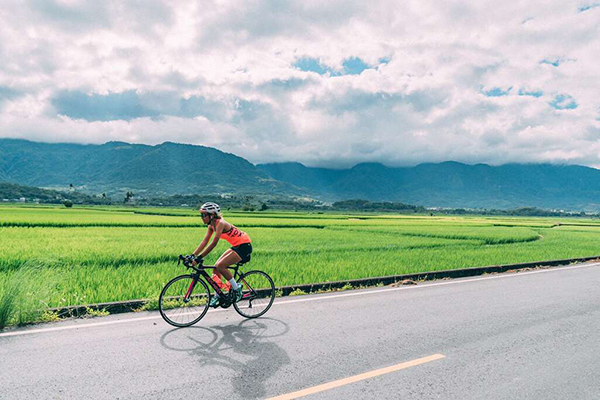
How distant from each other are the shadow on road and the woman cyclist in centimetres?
72

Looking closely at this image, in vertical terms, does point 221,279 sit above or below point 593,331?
above

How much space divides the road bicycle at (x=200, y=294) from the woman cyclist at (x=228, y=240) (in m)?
0.13

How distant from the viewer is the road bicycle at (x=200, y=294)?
7188mm

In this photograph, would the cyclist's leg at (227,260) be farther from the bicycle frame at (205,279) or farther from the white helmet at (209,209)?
the white helmet at (209,209)

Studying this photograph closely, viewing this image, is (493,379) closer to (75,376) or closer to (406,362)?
(406,362)

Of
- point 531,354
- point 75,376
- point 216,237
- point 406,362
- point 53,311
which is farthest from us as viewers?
point 53,311

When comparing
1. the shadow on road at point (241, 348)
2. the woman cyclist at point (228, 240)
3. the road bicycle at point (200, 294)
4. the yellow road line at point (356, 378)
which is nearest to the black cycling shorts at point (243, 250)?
the woman cyclist at point (228, 240)

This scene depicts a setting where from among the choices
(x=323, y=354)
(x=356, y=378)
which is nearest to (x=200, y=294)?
(x=323, y=354)

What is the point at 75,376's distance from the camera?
4887 mm

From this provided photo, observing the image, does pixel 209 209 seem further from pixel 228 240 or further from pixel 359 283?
pixel 359 283

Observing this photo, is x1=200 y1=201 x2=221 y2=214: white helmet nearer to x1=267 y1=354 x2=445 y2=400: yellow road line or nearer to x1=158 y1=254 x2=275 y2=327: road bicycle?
x1=158 y1=254 x2=275 y2=327: road bicycle

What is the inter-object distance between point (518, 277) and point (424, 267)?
9.72 feet

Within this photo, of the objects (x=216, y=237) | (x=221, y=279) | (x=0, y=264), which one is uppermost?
(x=216, y=237)

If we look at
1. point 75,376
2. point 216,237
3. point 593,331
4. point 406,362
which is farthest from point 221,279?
point 593,331
